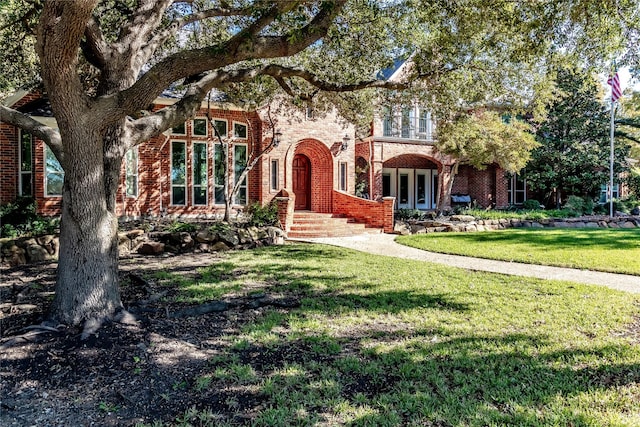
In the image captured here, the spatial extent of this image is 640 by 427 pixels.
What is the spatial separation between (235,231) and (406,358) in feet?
27.1

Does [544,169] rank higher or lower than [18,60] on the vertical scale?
lower

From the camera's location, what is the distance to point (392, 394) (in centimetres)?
305

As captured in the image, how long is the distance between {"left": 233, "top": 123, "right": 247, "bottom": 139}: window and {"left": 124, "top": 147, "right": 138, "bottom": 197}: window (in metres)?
3.48

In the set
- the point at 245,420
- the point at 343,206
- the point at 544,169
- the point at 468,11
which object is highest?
the point at 468,11

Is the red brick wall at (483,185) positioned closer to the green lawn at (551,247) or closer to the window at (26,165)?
the green lawn at (551,247)

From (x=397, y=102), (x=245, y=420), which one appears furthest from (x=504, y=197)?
(x=245, y=420)

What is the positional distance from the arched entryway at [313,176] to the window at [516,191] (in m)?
12.0

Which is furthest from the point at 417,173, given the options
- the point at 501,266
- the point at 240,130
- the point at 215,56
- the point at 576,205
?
the point at 215,56

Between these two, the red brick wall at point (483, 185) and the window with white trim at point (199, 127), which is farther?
the red brick wall at point (483, 185)

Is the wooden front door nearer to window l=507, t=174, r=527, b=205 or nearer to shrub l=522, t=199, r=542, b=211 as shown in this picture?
shrub l=522, t=199, r=542, b=211

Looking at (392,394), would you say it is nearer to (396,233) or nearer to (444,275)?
(444,275)

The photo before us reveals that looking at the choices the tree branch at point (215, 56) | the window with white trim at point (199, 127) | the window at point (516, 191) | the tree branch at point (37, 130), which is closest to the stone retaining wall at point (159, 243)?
the window with white trim at point (199, 127)

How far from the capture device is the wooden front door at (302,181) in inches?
688

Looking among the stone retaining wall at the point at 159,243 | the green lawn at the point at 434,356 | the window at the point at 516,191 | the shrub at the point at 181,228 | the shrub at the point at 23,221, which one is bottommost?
the green lawn at the point at 434,356
